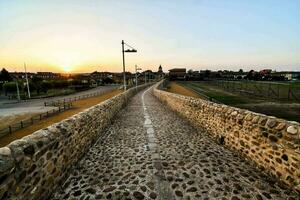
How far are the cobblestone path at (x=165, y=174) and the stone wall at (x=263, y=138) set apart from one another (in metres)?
0.28

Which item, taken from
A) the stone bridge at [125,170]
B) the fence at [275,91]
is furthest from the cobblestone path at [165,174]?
the fence at [275,91]

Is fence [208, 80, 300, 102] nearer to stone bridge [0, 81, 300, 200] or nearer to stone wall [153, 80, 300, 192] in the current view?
stone wall [153, 80, 300, 192]

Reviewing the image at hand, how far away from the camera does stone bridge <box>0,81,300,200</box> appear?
3.42 metres

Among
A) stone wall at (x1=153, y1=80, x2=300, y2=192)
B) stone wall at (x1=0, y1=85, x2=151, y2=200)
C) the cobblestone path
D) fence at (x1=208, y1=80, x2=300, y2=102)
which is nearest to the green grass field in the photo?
fence at (x1=208, y1=80, x2=300, y2=102)

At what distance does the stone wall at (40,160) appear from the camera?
2.90m

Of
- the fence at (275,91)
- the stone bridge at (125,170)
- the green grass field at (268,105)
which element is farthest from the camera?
the fence at (275,91)

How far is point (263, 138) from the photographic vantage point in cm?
488

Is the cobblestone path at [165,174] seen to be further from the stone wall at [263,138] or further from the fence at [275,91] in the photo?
the fence at [275,91]

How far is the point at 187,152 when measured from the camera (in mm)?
6285

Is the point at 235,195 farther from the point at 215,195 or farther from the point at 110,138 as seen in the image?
the point at 110,138

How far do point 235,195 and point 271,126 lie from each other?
5.98 feet

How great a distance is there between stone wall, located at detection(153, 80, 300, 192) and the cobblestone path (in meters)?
0.28

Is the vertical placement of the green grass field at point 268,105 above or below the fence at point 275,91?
below

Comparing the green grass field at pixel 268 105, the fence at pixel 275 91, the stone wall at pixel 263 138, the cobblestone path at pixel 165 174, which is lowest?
the green grass field at pixel 268 105
